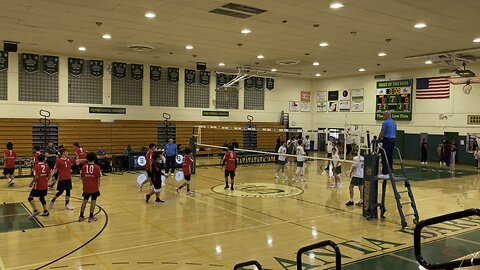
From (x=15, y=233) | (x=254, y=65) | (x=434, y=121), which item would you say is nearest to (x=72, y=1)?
(x=15, y=233)

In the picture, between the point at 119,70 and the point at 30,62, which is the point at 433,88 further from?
the point at 30,62

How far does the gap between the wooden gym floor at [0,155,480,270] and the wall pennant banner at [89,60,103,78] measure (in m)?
10.4

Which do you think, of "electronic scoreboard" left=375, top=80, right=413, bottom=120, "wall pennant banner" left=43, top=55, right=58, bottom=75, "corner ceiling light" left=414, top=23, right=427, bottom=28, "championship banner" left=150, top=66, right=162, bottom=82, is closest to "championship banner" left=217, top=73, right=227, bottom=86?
"championship banner" left=150, top=66, right=162, bottom=82

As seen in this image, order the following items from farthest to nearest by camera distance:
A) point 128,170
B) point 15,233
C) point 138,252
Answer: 1. point 128,170
2. point 15,233
3. point 138,252

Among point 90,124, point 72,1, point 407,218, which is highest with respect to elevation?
point 72,1

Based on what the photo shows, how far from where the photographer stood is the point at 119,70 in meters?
24.6

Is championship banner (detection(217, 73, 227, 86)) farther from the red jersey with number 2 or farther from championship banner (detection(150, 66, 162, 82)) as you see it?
the red jersey with number 2

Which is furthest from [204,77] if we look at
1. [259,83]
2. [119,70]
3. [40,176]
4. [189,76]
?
[40,176]

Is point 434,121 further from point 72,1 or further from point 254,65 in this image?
point 72,1

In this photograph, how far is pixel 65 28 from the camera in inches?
629

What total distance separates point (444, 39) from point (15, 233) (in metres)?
17.0

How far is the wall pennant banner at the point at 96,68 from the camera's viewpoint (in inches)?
933

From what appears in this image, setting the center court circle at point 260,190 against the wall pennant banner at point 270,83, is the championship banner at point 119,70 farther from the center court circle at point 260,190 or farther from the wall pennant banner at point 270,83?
the center court circle at point 260,190

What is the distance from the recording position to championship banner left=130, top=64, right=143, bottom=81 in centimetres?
2511
